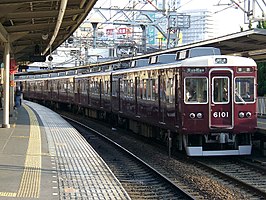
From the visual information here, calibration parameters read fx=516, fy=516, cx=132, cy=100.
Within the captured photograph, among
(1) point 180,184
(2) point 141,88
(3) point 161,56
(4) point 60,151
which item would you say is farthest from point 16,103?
(1) point 180,184

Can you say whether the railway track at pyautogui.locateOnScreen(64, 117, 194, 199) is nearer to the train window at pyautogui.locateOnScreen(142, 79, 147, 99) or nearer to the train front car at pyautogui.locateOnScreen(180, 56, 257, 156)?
the train front car at pyautogui.locateOnScreen(180, 56, 257, 156)

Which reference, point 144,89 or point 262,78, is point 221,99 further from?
point 262,78

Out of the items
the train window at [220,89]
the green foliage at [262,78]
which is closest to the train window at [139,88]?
the train window at [220,89]

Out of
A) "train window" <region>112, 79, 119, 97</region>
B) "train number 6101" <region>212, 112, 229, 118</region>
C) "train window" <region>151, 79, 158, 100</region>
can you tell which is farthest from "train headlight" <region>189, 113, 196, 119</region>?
"train window" <region>112, 79, 119, 97</region>

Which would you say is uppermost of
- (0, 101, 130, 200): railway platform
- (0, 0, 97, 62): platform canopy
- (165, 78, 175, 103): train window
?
(0, 0, 97, 62): platform canopy

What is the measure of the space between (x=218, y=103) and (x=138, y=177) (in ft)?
10.1

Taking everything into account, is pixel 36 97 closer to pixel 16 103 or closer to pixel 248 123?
pixel 16 103

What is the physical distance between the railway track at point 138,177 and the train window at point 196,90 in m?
2.06

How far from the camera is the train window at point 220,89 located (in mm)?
13266

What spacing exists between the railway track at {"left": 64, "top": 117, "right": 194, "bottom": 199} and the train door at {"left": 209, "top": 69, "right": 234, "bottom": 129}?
2202 millimetres

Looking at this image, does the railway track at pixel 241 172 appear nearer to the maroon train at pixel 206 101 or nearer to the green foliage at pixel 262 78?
the maroon train at pixel 206 101

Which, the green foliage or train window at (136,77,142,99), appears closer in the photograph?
train window at (136,77,142,99)

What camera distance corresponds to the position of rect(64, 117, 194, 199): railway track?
9632 mm

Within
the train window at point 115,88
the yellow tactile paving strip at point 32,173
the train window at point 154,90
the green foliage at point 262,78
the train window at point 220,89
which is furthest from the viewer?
the green foliage at point 262,78
